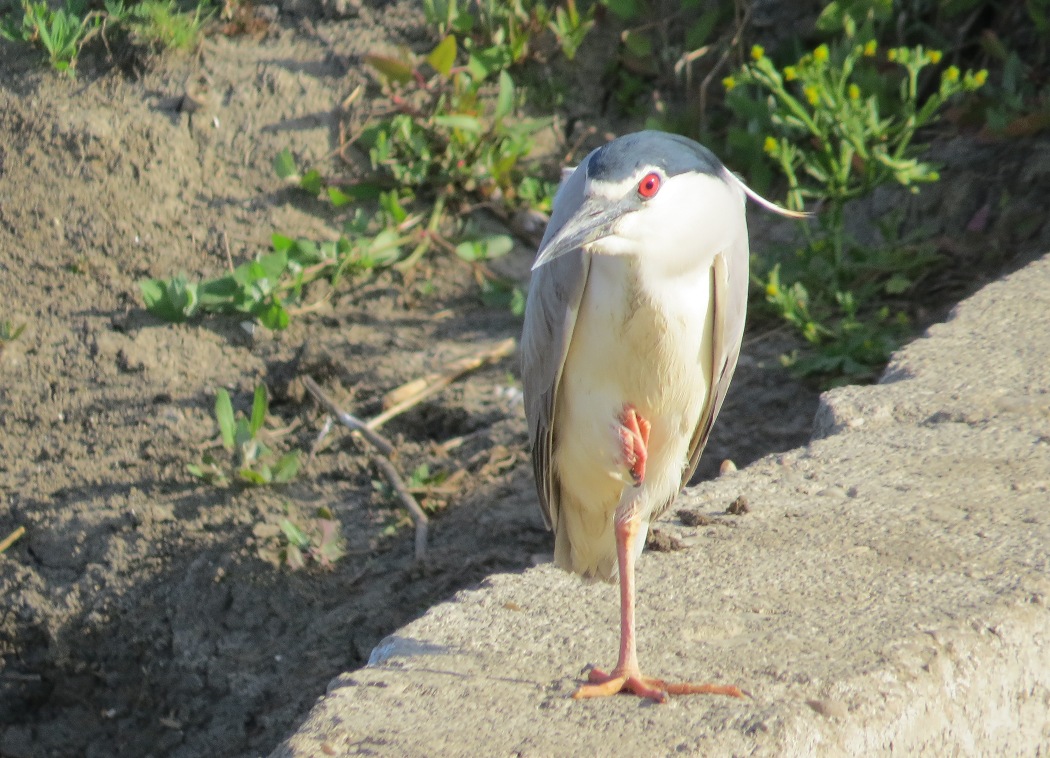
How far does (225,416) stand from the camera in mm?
3965

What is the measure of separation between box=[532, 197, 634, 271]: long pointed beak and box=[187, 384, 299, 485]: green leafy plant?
188cm

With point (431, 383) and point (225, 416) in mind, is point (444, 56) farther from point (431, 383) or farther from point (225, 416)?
point (225, 416)

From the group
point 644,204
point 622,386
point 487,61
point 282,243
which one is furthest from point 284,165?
point 644,204

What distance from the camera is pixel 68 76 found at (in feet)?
16.9

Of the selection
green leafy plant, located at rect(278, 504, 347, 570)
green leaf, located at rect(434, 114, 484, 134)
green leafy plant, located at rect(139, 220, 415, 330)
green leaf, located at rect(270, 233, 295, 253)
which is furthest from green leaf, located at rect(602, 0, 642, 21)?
green leafy plant, located at rect(278, 504, 347, 570)

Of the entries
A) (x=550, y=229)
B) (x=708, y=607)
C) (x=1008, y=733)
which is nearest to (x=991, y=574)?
(x=1008, y=733)

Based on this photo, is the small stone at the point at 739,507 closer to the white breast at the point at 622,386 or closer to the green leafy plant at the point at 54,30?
the white breast at the point at 622,386

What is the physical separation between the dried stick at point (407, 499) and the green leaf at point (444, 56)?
5.45ft

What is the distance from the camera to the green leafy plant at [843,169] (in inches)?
170

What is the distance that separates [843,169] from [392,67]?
1.74 m

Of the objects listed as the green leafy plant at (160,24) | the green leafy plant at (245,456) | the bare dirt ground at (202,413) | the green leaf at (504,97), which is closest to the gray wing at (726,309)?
→ the bare dirt ground at (202,413)

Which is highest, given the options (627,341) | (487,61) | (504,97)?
(487,61)

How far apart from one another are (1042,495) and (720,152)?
2.54 metres

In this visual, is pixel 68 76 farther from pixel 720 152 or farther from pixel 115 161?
pixel 720 152
